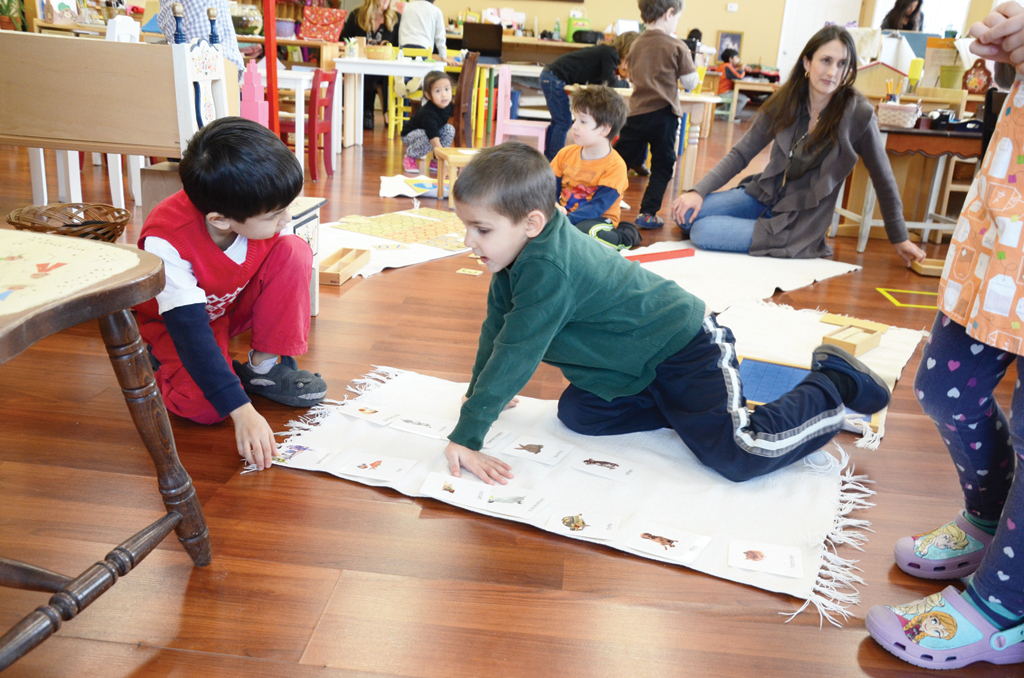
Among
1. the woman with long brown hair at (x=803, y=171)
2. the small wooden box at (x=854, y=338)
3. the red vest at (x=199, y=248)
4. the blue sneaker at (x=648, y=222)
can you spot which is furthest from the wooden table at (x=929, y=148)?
the red vest at (x=199, y=248)

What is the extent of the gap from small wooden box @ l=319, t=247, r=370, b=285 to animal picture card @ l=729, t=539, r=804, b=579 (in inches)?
68.3

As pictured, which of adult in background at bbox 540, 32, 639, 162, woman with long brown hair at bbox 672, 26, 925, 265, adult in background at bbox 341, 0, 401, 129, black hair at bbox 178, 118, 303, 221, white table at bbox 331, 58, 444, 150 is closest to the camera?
black hair at bbox 178, 118, 303, 221

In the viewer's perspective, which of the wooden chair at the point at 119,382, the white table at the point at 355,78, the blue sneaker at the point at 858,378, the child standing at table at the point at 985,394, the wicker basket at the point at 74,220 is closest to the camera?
the wooden chair at the point at 119,382

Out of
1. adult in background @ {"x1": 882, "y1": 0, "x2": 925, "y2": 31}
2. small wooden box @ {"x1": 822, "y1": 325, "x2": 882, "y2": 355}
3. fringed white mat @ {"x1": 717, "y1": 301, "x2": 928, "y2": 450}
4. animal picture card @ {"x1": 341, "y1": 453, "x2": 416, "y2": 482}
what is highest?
adult in background @ {"x1": 882, "y1": 0, "x2": 925, "y2": 31}

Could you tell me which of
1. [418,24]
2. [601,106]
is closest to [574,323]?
[601,106]

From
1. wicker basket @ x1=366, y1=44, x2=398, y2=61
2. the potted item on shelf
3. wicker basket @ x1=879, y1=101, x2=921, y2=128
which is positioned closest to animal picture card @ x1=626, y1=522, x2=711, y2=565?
wicker basket @ x1=879, y1=101, x2=921, y2=128

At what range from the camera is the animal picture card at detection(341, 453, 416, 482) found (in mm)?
1496

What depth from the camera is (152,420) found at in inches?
42.8

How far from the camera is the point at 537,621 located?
1.15m

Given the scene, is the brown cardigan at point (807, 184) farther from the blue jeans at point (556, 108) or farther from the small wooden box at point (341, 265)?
the blue jeans at point (556, 108)

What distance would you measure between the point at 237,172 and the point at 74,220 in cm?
117

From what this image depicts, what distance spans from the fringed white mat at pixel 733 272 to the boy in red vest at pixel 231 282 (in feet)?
4.86

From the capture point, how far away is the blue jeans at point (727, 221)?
3.46 metres

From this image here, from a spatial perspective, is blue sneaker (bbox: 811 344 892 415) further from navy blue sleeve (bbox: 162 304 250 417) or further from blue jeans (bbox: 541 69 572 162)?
blue jeans (bbox: 541 69 572 162)
